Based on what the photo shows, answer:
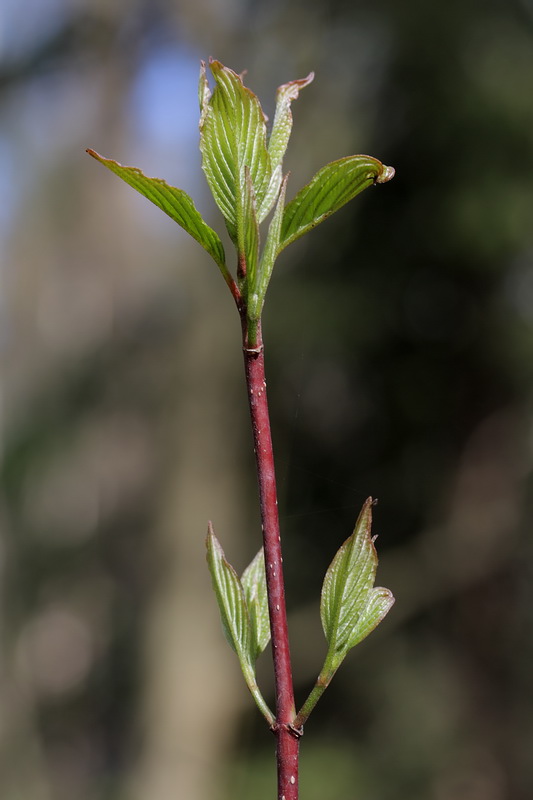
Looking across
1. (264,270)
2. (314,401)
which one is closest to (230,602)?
(264,270)

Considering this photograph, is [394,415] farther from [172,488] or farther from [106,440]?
[106,440]

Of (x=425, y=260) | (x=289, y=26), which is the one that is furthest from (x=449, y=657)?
(x=289, y=26)

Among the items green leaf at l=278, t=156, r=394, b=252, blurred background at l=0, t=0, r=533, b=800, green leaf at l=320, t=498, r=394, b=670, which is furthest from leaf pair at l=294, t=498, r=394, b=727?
blurred background at l=0, t=0, r=533, b=800

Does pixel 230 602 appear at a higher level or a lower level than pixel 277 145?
lower

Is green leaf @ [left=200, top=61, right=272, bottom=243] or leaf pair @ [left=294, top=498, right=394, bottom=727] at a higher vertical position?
green leaf @ [left=200, top=61, right=272, bottom=243]

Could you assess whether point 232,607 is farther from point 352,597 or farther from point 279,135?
point 279,135

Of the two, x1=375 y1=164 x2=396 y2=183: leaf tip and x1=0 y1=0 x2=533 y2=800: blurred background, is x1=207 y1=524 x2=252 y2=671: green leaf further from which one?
x1=0 y1=0 x2=533 y2=800: blurred background
